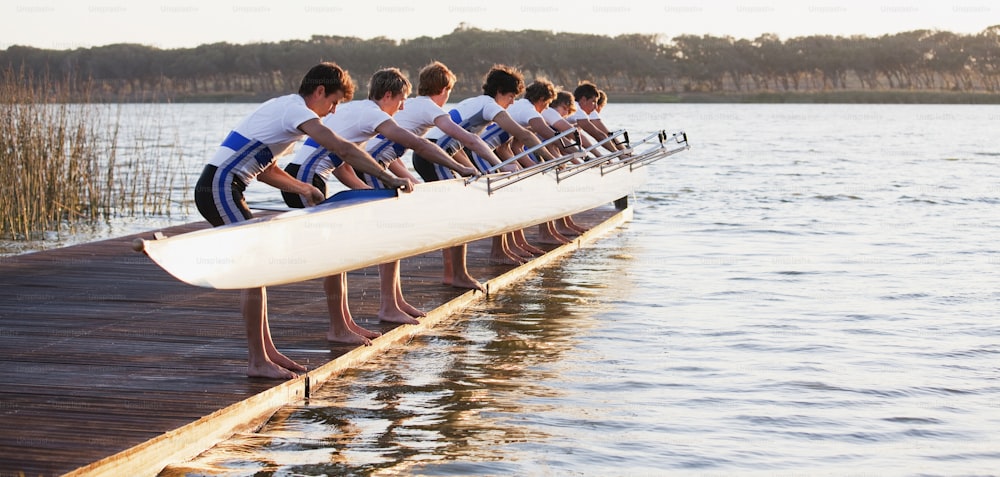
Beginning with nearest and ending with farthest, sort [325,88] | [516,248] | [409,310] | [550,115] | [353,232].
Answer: [325,88] < [353,232] < [409,310] < [550,115] < [516,248]

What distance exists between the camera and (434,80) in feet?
26.8

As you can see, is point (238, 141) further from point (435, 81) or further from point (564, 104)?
point (564, 104)

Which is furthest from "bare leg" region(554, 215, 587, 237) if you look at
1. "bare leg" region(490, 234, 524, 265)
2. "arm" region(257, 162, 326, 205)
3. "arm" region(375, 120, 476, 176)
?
"arm" region(257, 162, 326, 205)

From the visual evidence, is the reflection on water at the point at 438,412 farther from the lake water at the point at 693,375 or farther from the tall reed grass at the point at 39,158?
the tall reed grass at the point at 39,158

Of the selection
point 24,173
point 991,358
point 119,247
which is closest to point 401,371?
point 991,358

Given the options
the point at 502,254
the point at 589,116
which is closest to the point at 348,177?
the point at 502,254

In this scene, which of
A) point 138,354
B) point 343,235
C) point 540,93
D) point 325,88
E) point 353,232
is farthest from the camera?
point 540,93

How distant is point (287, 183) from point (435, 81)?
1762 mm

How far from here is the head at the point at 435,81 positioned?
818 cm

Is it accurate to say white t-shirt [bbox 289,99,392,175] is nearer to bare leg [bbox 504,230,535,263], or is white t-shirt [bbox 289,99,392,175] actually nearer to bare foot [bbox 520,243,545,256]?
bare leg [bbox 504,230,535,263]

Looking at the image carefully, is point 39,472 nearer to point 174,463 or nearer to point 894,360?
point 174,463

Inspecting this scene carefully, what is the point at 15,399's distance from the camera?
5738mm

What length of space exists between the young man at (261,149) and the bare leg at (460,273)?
3.69m

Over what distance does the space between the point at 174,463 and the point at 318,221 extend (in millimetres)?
1800
